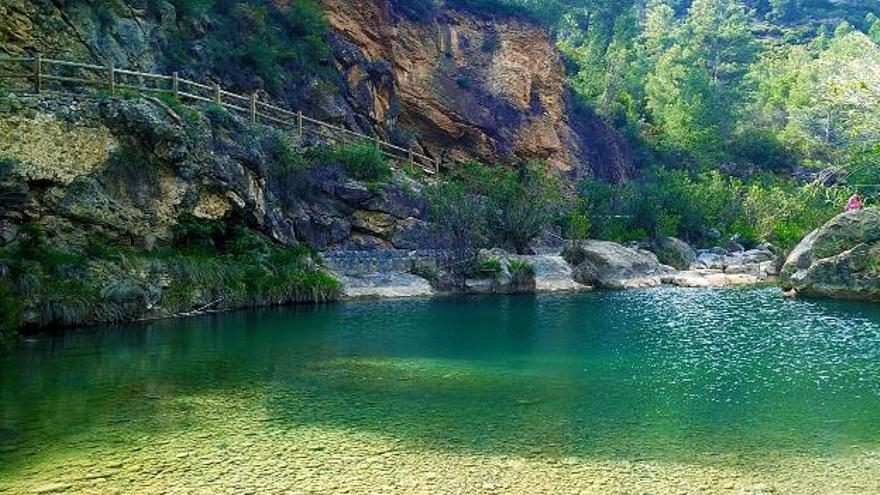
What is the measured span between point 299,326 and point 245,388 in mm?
8726

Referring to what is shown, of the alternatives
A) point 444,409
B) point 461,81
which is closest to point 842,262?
point 444,409

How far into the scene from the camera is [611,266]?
36375mm

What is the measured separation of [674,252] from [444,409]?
111ft

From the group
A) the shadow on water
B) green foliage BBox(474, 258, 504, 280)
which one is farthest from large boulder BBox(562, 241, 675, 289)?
the shadow on water

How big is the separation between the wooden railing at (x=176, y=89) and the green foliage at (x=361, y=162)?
276 cm

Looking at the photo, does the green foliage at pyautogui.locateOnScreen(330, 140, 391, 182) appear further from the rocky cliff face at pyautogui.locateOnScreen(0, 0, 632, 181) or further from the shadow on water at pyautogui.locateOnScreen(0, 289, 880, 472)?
→ the shadow on water at pyautogui.locateOnScreen(0, 289, 880, 472)

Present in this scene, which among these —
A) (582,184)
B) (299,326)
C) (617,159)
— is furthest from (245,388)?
(617,159)

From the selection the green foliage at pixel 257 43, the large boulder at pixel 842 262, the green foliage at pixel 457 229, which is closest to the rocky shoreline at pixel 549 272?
the green foliage at pixel 457 229

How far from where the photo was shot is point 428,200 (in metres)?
35.9

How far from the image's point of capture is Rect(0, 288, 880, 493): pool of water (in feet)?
30.4

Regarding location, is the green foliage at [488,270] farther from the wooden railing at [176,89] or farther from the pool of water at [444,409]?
the wooden railing at [176,89]

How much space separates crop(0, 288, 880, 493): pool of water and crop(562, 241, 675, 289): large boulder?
42.1 feet

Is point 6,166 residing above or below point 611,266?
above

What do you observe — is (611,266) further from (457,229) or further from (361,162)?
(361,162)
